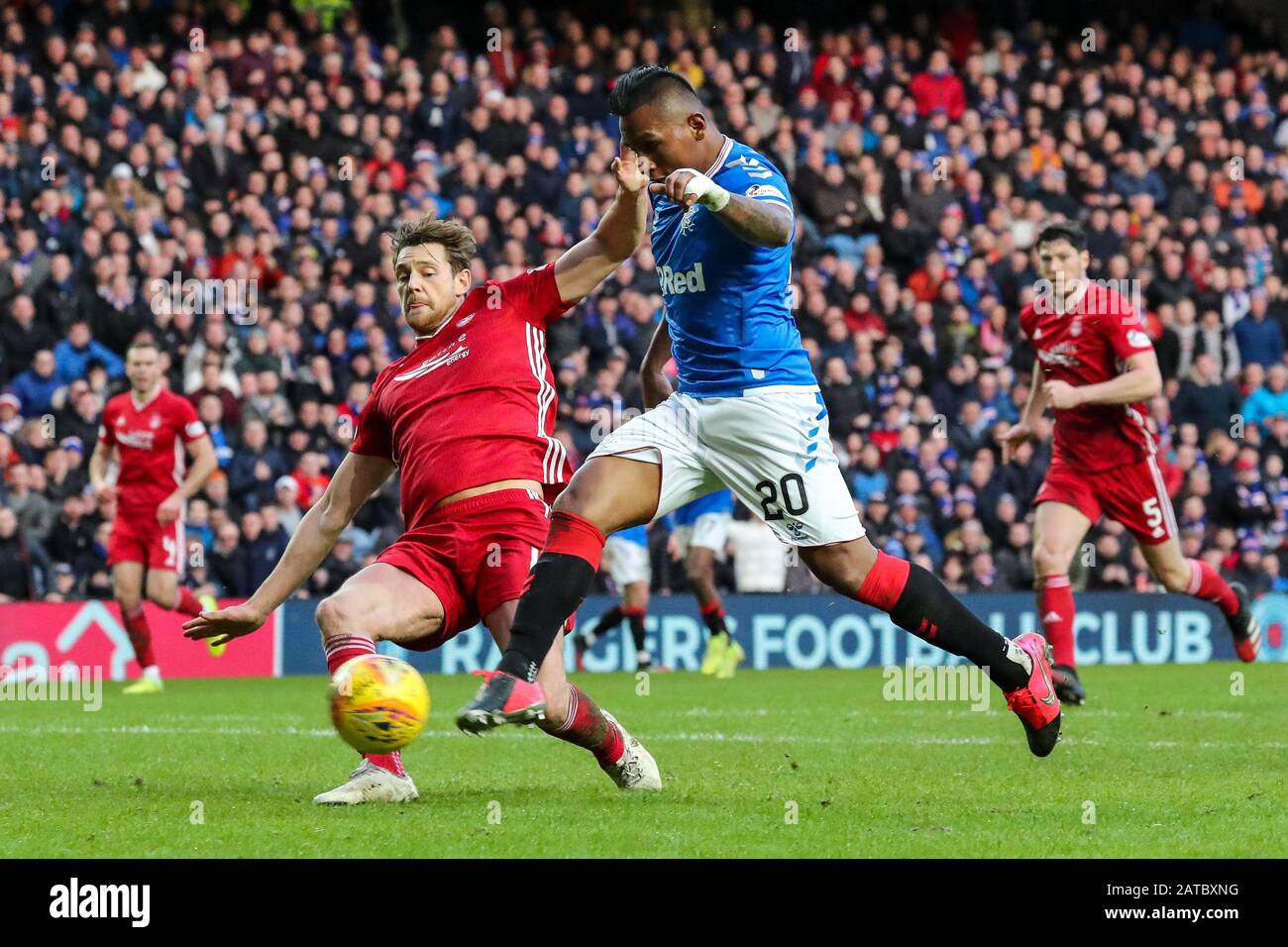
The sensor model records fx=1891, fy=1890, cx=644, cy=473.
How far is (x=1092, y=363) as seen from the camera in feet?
35.8

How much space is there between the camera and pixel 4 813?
21.3 feet

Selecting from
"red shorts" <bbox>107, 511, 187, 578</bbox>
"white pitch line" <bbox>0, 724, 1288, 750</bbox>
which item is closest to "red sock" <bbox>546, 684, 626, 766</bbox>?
"white pitch line" <bbox>0, 724, 1288, 750</bbox>

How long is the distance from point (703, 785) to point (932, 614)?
1.27m

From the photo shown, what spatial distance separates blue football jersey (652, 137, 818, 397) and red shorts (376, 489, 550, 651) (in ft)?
2.64

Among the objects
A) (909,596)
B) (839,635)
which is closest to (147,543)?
(839,635)

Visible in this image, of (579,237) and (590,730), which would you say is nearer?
(590,730)

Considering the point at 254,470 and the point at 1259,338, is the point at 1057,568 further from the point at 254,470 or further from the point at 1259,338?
the point at 1259,338

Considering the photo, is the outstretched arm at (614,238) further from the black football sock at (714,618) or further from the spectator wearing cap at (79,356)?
the spectator wearing cap at (79,356)

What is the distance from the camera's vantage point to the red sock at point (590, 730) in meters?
6.68

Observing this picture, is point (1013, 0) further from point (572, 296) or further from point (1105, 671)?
point (572, 296)

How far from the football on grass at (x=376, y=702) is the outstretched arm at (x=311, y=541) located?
44 cm

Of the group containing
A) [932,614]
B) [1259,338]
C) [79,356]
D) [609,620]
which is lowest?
[932,614]

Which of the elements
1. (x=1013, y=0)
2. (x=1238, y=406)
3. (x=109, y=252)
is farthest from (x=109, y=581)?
(x=1013, y=0)

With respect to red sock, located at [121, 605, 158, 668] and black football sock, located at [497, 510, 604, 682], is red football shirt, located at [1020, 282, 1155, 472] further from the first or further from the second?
red sock, located at [121, 605, 158, 668]
